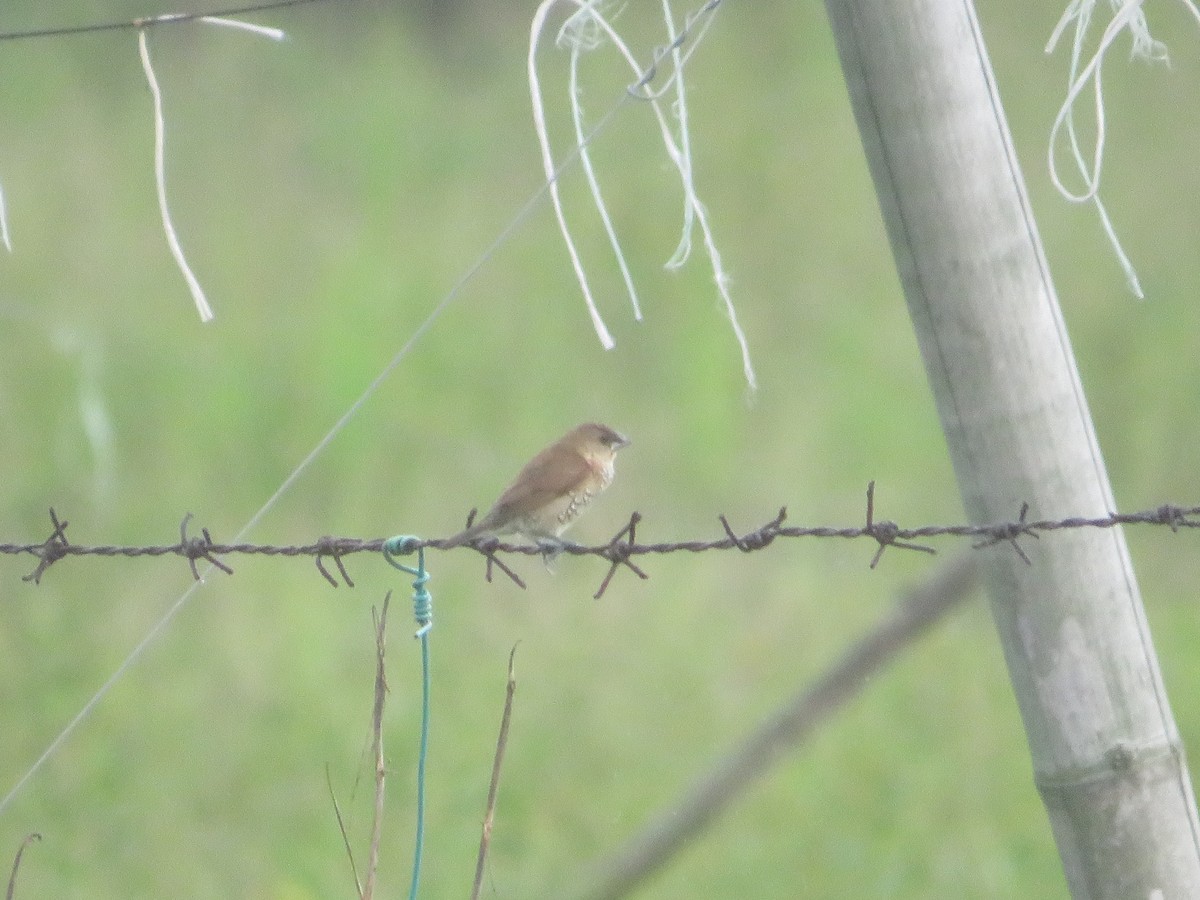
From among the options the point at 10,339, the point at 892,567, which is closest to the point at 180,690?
the point at 10,339

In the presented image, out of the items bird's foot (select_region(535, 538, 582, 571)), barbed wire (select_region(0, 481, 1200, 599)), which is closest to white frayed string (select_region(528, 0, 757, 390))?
barbed wire (select_region(0, 481, 1200, 599))

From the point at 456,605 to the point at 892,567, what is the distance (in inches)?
92.0

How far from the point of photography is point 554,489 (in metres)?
3.52

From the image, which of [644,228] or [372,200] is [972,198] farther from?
[372,200]

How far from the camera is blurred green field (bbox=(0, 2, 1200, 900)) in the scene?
21.6ft

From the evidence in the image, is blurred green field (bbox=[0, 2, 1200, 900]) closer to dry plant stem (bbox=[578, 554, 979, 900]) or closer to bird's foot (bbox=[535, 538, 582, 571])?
dry plant stem (bbox=[578, 554, 979, 900])

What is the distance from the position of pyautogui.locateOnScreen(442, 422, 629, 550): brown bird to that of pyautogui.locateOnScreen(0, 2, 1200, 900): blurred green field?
291 cm

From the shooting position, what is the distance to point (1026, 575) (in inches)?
95.0

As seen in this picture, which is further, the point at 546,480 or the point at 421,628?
the point at 546,480

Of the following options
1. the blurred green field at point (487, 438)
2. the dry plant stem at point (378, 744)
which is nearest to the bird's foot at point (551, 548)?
the dry plant stem at point (378, 744)

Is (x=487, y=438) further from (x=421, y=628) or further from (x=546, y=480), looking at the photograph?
(x=421, y=628)

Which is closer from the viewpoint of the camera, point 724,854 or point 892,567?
point 724,854

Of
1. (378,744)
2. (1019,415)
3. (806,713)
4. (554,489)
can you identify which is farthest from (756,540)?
(806,713)

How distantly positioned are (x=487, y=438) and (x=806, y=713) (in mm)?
5259
